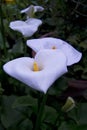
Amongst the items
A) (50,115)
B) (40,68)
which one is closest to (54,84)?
(50,115)

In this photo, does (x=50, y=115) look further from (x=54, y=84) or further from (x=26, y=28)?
(x=26, y=28)

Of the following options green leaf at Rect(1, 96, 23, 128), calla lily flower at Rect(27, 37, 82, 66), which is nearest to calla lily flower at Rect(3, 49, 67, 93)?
calla lily flower at Rect(27, 37, 82, 66)

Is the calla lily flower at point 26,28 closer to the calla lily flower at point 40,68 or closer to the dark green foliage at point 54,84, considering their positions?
the dark green foliage at point 54,84

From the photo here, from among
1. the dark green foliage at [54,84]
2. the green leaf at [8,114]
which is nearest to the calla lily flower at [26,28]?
the dark green foliage at [54,84]

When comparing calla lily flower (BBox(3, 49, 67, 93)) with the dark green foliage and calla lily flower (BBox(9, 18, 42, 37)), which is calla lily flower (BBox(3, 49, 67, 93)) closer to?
the dark green foliage

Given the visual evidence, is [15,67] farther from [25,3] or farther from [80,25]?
[25,3]

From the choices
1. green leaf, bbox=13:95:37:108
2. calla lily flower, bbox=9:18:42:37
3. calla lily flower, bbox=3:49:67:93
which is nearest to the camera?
calla lily flower, bbox=3:49:67:93

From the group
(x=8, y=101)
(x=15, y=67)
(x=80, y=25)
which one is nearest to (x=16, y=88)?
(x=8, y=101)
